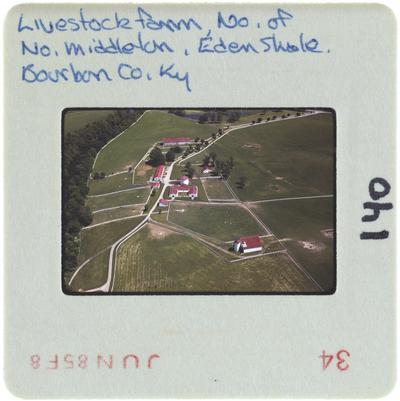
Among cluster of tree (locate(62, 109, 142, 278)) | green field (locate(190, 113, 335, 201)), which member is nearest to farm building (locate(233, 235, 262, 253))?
green field (locate(190, 113, 335, 201))

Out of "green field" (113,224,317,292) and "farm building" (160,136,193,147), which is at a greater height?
"farm building" (160,136,193,147)

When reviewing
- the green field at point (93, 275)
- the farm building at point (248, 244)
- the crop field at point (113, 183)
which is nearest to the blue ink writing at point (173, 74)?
the crop field at point (113, 183)

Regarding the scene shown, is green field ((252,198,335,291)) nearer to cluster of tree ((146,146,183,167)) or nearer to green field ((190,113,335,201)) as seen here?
green field ((190,113,335,201))

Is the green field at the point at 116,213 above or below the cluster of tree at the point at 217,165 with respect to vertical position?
below

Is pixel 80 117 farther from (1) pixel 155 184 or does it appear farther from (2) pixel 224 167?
(2) pixel 224 167
